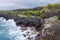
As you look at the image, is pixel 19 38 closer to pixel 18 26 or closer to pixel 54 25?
pixel 18 26

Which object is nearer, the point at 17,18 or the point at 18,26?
the point at 18,26

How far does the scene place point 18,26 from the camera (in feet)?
51.0

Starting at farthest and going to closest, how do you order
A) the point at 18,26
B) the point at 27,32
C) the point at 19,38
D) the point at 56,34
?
the point at 18,26, the point at 27,32, the point at 19,38, the point at 56,34

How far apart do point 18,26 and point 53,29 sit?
668cm

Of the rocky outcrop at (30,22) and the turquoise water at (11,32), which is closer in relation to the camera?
the turquoise water at (11,32)

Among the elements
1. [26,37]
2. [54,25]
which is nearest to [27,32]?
[26,37]

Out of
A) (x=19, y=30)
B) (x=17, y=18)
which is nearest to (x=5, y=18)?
(x=17, y=18)

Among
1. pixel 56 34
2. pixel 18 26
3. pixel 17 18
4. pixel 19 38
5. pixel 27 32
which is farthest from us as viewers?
pixel 17 18

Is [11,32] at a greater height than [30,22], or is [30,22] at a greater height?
[30,22]

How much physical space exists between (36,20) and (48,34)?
240 inches

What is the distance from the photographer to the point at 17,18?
54.5 ft

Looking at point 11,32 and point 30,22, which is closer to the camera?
point 11,32

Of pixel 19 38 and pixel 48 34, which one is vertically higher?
pixel 48 34

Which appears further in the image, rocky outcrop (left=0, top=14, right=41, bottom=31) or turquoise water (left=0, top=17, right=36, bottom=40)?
rocky outcrop (left=0, top=14, right=41, bottom=31)
